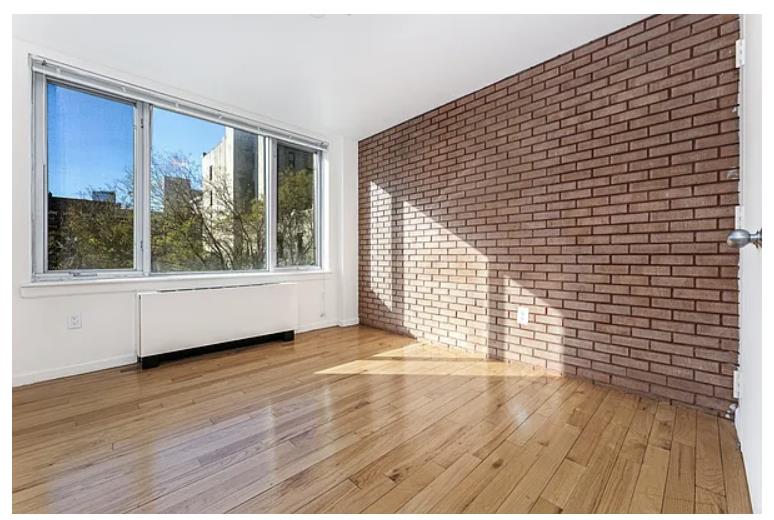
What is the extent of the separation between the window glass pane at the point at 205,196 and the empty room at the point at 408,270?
23 millimetres

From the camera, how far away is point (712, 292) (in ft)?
6.40

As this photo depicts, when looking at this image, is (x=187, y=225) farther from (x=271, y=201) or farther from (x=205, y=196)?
(x=271, y=201)

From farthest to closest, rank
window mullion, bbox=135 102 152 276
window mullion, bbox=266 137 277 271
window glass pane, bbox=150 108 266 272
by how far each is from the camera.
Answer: window mullion, bbox=266 137 277 271, window glass pane, bbox=150 108 266 272, window mullion, bbox=135 102 152 276

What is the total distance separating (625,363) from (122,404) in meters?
3.35

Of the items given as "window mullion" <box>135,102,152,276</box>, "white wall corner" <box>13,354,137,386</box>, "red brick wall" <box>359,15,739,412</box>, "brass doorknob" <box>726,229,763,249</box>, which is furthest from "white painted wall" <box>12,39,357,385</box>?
"brass doorknob" <box>726,229,763,249</box>

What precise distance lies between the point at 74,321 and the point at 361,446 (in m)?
2.55

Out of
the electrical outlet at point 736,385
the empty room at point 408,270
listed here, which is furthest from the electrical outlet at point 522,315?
the electrical outlet at point 736,385

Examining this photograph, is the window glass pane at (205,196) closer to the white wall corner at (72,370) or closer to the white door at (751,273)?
the white wall corner at (72,370)

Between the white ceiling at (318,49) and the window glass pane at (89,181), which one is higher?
the white ceiling at (318,49)

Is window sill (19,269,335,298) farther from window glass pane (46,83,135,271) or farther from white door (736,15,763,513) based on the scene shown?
white door (736,15,763,513)

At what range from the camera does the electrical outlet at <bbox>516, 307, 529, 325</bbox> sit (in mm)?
2822

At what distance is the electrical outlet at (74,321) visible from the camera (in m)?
2.59

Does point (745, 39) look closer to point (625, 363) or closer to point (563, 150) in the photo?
point (563, 150)

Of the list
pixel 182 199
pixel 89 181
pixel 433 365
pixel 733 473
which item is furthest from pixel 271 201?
pixel 733 473
